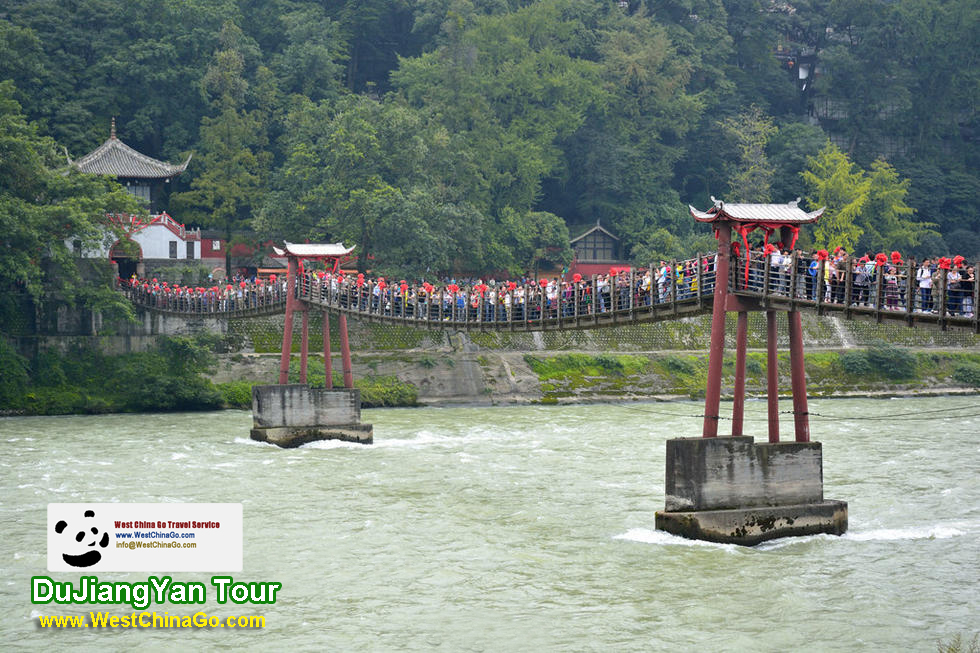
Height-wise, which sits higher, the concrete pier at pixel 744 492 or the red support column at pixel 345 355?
the red support column at pixel 345 355

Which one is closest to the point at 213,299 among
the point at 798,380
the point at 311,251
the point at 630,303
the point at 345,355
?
the point at 345,355

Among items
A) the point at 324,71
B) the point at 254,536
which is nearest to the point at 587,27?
the point at 324,71

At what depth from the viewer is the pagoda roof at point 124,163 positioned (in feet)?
251

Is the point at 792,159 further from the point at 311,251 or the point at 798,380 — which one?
the point at 798,380

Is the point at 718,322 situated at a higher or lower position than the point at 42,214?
lower

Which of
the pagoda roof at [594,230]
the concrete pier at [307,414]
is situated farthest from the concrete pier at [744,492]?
the pagoda roof at [594,230]

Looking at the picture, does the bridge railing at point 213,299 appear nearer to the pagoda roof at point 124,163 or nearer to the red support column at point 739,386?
the pagoda roof at point 124,163

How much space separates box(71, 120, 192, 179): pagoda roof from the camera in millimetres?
76438

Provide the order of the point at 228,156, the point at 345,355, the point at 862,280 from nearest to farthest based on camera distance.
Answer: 1. the point at 862,280
2. the point at 345,355
3. the point at 228,156

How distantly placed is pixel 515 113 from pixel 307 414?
45794 millimetres

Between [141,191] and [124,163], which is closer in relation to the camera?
[124,163]

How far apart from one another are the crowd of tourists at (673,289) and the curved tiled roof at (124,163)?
21.2 metres

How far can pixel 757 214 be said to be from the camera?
96.0ft

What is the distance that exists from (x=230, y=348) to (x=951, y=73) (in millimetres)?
61599
